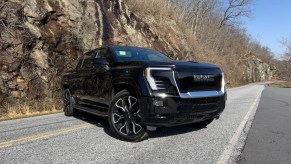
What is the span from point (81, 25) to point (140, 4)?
944 cm

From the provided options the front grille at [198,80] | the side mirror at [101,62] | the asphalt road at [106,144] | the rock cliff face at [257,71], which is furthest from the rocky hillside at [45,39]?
the rock cliff face at [257,71]

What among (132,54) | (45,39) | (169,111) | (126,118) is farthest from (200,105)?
(45,39)

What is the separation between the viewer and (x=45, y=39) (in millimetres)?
13336

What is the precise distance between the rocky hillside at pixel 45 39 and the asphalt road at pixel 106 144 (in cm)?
436

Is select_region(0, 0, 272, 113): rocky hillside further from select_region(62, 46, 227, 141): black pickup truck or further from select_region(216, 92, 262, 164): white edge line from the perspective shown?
select_region(216, 92, 262, 164): white edge line

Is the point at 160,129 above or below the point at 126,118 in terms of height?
below

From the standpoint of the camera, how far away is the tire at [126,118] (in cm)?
585

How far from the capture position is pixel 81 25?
49.6 feet

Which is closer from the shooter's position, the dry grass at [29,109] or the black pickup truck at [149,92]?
the black pickup truck at [149,92]

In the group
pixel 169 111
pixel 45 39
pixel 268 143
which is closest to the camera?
pixel 169 111

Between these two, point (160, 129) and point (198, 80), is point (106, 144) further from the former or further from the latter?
point (198, 80)

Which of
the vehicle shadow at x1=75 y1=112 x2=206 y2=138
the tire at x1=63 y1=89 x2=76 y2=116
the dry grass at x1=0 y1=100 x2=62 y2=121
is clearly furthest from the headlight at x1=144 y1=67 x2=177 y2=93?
the dry grass at x1=0 y1=100 x2=62 y2=121

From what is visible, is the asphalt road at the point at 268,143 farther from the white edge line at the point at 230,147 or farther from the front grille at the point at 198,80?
the front grille at the point at 198,80

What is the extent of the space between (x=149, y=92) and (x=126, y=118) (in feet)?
2.65
